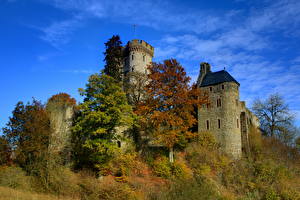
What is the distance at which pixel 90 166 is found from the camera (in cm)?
2259

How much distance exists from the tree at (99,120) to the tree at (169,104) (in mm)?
2505

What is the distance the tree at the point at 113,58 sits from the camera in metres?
31.2

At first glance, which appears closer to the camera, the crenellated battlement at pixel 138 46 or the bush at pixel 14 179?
the bush at pixel 14 179

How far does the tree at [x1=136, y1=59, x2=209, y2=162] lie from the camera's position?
24078 millimetres

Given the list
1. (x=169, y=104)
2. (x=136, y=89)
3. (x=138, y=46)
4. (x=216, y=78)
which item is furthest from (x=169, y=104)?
(x=138, y=46)

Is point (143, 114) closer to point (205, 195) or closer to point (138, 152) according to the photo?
point (138, 152)

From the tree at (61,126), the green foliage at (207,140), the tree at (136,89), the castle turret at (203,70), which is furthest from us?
the castle turret at (203,70)

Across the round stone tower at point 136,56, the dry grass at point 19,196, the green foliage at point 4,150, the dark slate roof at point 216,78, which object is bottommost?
the dry grass at point 19,196

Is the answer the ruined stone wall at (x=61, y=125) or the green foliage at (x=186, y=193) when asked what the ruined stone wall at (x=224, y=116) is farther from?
the ruined stone wall at (x=61, y=125)

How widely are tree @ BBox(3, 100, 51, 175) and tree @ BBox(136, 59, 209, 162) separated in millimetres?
9064

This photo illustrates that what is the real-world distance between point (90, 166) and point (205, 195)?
1124 cm

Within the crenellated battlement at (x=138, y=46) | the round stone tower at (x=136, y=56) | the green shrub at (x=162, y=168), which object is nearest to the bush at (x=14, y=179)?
the green shrub at (x=162, y=168)

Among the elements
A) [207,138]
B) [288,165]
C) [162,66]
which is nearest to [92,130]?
[162,66]

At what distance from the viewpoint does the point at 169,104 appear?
24.4 meters
